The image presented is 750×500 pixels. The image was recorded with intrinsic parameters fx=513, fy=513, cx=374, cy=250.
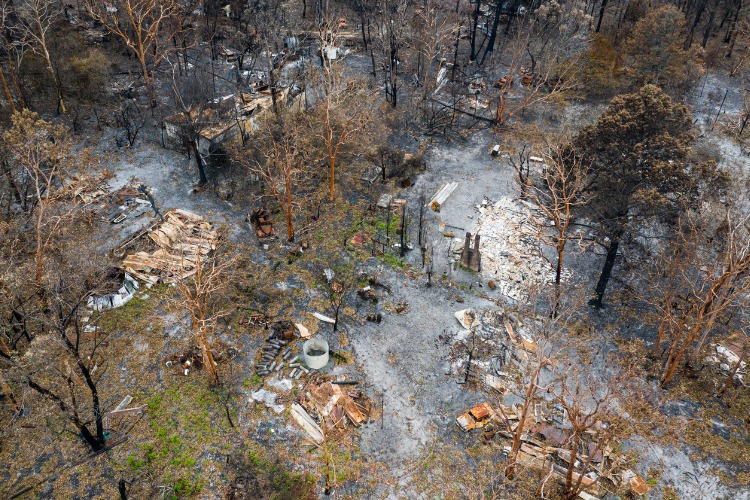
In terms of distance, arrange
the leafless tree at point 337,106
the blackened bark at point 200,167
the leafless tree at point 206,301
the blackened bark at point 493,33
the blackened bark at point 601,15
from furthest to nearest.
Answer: the blackened bark at point 493,33 → the blackened bark at point 601,15 → the leafless tree at point 337,106 → the blackened bark at point 200,167 → the leafless tree at point 206,301

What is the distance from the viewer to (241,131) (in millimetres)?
31391

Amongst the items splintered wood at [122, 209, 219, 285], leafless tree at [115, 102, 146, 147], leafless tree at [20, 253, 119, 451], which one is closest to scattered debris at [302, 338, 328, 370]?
splintered wood at [122, 209, 219, 285]

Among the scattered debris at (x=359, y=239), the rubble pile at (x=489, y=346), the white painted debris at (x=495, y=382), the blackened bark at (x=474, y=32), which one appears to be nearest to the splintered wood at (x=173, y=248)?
the scattered debris at (x=359, y=239)

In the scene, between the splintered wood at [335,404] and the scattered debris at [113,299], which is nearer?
the splintered wood at [335,404]

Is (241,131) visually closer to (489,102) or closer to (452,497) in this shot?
(489,102)

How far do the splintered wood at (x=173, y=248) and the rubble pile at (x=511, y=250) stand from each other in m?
14.1

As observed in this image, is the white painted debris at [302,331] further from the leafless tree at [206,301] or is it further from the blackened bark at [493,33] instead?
the blackened bark at [493,33]

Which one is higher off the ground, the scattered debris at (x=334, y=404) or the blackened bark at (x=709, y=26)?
the blackened bark at (x=709, y=26)

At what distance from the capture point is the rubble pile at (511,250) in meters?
25.0

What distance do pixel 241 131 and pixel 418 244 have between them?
13.3 m

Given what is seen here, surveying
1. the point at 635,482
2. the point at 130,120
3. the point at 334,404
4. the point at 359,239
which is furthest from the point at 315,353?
the point at 130,120

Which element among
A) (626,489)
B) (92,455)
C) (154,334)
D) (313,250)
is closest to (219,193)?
(313,250)

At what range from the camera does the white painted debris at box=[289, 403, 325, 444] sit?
735 inches

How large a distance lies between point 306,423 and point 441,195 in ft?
51.9
